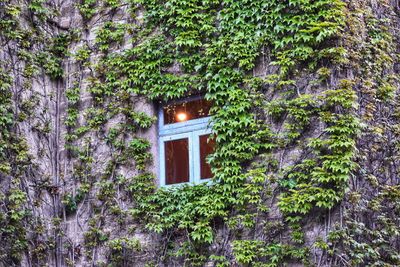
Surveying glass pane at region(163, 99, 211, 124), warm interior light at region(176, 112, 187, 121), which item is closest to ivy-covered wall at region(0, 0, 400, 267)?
glass pane at region(163, 99, 211, 124)

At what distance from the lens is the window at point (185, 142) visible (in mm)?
8203

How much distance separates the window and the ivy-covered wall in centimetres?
15

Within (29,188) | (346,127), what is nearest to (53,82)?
(29,188)

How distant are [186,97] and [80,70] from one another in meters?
1.67

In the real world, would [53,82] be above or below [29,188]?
above

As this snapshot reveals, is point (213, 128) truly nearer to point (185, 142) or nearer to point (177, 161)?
point (185, 142)

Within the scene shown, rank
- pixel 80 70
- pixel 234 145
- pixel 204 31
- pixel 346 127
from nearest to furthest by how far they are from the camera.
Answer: pixel 346 127 → pixel 234 145 → pixel 204 31 → pixel 80 70

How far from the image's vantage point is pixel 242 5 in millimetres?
8062

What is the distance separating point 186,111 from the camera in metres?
8.45

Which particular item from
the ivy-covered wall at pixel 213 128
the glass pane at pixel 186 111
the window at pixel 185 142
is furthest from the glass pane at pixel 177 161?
the glass pane at pixel 186 111

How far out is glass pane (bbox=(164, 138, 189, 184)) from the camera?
834 cm

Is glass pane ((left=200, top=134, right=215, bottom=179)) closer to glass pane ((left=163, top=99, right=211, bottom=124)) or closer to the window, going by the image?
the window

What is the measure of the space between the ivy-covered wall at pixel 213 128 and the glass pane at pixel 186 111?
140 mm

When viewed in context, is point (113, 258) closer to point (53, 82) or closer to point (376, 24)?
point (53, 82)
